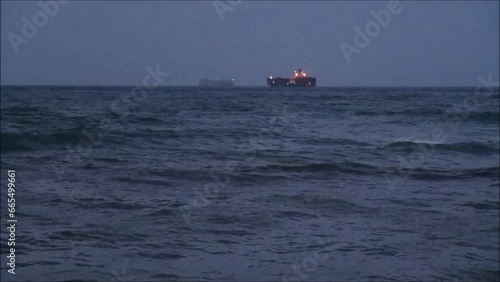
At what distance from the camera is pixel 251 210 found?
712cm

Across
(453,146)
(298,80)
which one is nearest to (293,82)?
(298,80)

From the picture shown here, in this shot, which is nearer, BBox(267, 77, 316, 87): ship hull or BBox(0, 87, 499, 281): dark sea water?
BBox(0, 87, 499, 281): dark sea water

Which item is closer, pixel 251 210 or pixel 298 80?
pixel 251 210

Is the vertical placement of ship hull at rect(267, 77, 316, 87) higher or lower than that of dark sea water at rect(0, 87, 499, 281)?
higher

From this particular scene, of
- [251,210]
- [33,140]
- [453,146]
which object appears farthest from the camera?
[453,146]

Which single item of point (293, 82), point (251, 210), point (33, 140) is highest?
point (293, 82)

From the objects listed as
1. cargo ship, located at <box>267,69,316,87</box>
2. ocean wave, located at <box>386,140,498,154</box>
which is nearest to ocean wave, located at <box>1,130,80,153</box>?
ocean wave, located at <box>386,140,498,154</box>

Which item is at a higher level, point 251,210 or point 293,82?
point 293,82

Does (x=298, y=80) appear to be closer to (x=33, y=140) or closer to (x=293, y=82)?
(x=293, y=82)

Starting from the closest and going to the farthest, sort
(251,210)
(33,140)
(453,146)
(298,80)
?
(251,210)
(33,140)
(453,146)
(298,80)

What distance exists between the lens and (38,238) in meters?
5.66

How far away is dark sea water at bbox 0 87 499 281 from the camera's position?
503 cm

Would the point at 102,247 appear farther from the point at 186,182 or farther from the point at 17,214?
the point at 186,182

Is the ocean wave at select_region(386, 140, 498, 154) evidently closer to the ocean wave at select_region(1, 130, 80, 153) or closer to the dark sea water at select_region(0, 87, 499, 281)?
the dark sea water at select_region(0, 87, 499, 281)
